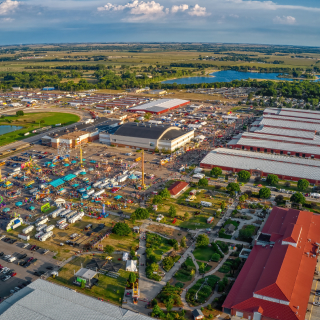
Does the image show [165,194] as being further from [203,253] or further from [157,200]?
[203,253]

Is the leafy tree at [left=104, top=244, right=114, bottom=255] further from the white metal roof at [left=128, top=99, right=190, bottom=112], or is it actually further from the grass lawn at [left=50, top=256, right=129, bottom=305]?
the white metal roof at [left=128, top=99, right=190, bottom=112]

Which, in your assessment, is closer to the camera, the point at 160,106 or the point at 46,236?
the point at 46,236

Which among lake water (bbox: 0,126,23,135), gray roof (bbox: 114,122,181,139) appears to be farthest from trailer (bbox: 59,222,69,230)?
lake water (bbox: 0,126,23,135)

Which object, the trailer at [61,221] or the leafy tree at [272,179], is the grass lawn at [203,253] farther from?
the leafy tree at [272,179]

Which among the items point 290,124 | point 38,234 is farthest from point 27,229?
point 290,124

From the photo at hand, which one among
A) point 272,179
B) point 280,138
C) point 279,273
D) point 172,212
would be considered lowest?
point 172,212

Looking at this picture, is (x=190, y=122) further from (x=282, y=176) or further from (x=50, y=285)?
(x=50, y=285)

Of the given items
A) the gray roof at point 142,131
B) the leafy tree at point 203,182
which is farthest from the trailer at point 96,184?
the gray roof at point 142,131

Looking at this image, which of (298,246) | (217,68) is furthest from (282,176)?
(217,68)
